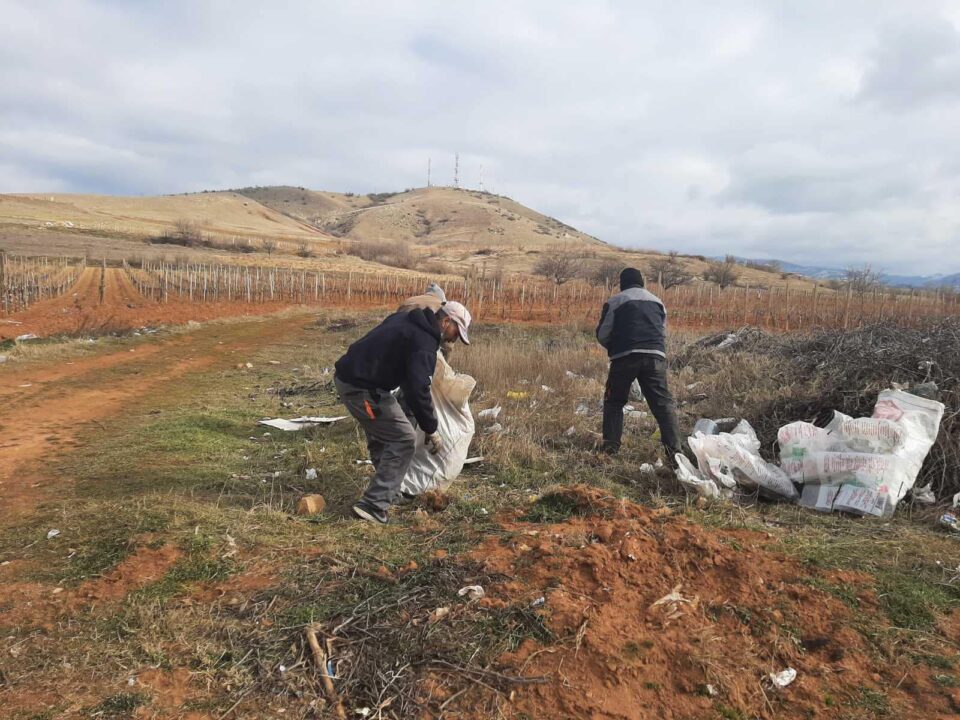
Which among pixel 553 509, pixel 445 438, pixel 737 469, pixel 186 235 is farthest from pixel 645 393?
pixel 186 235

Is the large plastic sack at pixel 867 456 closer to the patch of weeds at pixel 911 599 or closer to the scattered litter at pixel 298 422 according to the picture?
the patch of weeds at pixel 911 599

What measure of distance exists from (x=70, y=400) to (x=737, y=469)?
7.52m

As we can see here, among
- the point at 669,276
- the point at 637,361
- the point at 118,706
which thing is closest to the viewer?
the point at 118,706

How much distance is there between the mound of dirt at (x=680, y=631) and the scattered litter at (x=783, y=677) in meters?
0.01

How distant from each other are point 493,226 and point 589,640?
307 feet

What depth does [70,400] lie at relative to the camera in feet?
23.4

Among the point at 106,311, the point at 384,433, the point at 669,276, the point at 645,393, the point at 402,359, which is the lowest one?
the point at 106,311

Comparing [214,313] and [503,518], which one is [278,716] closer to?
[503,518]

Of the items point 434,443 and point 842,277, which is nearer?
point 434,443

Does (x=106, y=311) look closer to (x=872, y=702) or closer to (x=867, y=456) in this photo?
(x=867, y=456)

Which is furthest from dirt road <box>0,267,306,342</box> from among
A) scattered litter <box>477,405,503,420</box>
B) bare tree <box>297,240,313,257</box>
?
bare tree <box>297,240,313,257</box>

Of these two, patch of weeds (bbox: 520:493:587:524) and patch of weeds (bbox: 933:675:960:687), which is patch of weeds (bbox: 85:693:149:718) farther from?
patch of weeds (bbox: 933:675:960:687)

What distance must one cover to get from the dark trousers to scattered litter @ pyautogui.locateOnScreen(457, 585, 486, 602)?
8.92 ft

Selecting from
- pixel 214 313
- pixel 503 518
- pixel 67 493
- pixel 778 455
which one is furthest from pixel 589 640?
pixel 214 313
